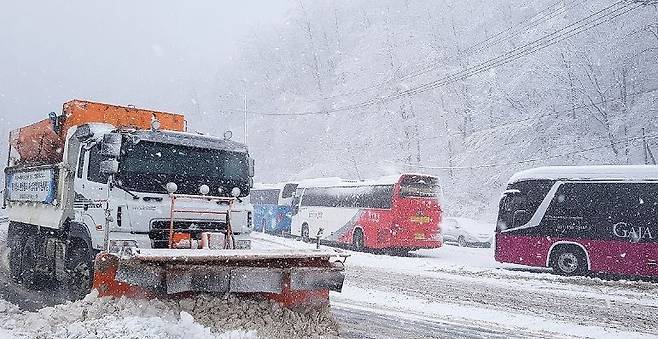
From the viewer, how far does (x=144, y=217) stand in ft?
26.2

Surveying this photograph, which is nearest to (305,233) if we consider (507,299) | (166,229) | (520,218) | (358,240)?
(358,240)

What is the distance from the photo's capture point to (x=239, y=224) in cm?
872

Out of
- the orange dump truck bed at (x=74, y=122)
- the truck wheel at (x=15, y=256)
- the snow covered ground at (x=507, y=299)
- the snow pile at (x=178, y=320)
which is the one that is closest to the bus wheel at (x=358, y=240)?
the snow covered ground at (x=507, y=299)

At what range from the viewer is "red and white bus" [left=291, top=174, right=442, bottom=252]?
2062 cm

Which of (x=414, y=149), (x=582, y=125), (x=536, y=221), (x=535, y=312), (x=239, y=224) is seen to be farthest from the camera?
(x=414, y=149)

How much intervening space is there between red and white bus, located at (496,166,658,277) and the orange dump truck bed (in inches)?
419

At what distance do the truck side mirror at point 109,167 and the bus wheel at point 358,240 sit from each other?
1532cm

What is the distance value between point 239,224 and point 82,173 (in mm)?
2782

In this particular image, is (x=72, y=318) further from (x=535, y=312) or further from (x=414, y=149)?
(x=414, y=149)

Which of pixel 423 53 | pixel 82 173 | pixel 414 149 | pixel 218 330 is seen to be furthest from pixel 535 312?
pixel 423 53

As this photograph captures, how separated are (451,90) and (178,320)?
40935mm

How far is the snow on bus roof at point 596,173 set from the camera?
15188mm

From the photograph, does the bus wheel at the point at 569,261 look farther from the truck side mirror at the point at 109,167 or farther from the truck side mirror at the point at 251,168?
the truck side mirror at the point at 109,167

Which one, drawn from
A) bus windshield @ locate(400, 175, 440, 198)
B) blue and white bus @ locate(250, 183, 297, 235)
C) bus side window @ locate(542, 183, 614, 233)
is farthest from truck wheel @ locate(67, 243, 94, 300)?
blue and white bus @ locate(250, 183, 297, 235)
